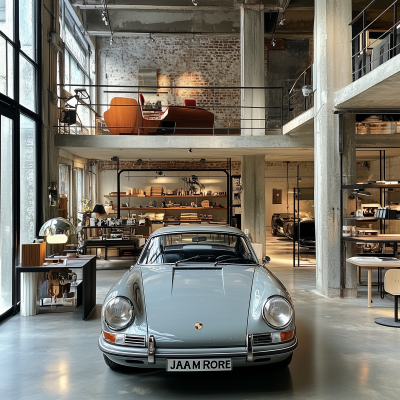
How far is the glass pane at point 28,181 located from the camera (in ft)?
23.9

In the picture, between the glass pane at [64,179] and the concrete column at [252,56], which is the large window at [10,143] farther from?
the concrete column at [252,56]

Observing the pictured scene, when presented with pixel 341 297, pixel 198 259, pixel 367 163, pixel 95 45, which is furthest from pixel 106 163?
pixel 198 259

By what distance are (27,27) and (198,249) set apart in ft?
17.0

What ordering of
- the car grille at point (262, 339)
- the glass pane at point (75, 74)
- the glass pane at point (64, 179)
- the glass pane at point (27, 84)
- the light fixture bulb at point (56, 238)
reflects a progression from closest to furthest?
the car grille at point (262, 339), the light fixture bulb at point (56, 238), the glass pane at point (27, 84), the glass pane at point (64, 179), the glass pane at point (75, 74)

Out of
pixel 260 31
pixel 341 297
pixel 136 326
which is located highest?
pixel 260 31

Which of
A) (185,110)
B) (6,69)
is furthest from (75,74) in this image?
(6,69)

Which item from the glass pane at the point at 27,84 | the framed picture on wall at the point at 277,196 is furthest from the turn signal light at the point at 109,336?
the framed picture on wall at the point at 277,196

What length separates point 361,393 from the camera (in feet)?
10.9

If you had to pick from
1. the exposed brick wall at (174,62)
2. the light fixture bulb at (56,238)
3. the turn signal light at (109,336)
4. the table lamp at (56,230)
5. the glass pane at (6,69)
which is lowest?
the turn signal light at (109,336)

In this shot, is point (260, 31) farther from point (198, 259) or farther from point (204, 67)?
point (198, 259)

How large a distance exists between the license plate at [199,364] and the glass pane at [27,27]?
19.7 feet

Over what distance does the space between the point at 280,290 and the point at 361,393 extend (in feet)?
2.96

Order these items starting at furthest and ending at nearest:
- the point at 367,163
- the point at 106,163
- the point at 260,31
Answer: the point at 367,163 < the point at 106,163 < the point at 260,31

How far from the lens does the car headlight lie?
10.8 ft
